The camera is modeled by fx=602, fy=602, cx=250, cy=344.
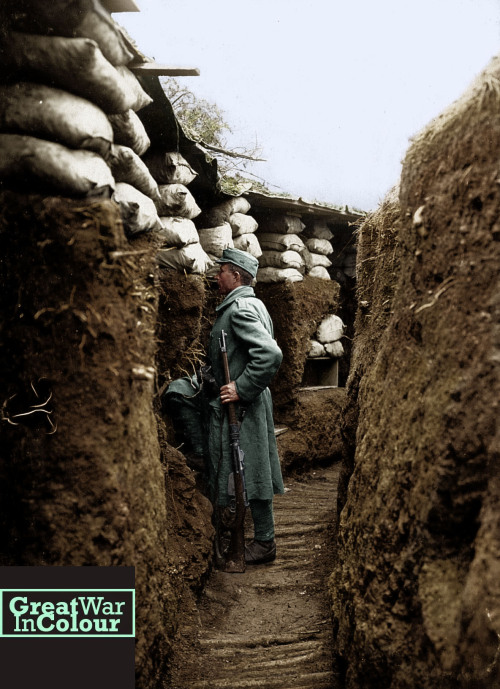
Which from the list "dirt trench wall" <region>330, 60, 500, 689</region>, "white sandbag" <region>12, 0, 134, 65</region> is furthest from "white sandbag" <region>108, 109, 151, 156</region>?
"dirt trench wall" <region>330, 60, 500, 689</region>

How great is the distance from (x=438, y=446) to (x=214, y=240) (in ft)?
9.26

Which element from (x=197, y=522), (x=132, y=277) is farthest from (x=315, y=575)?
(x=132, y=277)

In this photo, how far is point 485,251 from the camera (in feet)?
6.23

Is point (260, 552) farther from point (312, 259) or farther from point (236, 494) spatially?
point (312, 259)

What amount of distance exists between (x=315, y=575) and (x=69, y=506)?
7.45ft

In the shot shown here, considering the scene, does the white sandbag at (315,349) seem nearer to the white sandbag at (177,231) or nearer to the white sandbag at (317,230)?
the white sandbag at (317,230)

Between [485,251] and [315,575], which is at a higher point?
[485,251]

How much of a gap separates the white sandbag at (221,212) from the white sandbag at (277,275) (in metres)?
1.18

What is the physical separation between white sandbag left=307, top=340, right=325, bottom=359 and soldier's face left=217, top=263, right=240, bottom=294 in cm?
263

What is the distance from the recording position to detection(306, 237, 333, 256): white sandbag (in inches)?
265

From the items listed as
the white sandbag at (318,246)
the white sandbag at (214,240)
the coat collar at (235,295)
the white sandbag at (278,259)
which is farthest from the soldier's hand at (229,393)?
the white sandbag at (318,246)

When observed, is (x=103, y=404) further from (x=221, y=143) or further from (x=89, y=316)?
(x=221, y=143)

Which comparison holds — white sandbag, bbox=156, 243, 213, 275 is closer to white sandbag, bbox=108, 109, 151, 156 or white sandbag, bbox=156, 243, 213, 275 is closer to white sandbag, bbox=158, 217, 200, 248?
white sandbag, bbox=158, 217, 200, 248

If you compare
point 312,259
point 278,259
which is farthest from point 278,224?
point 312,259
